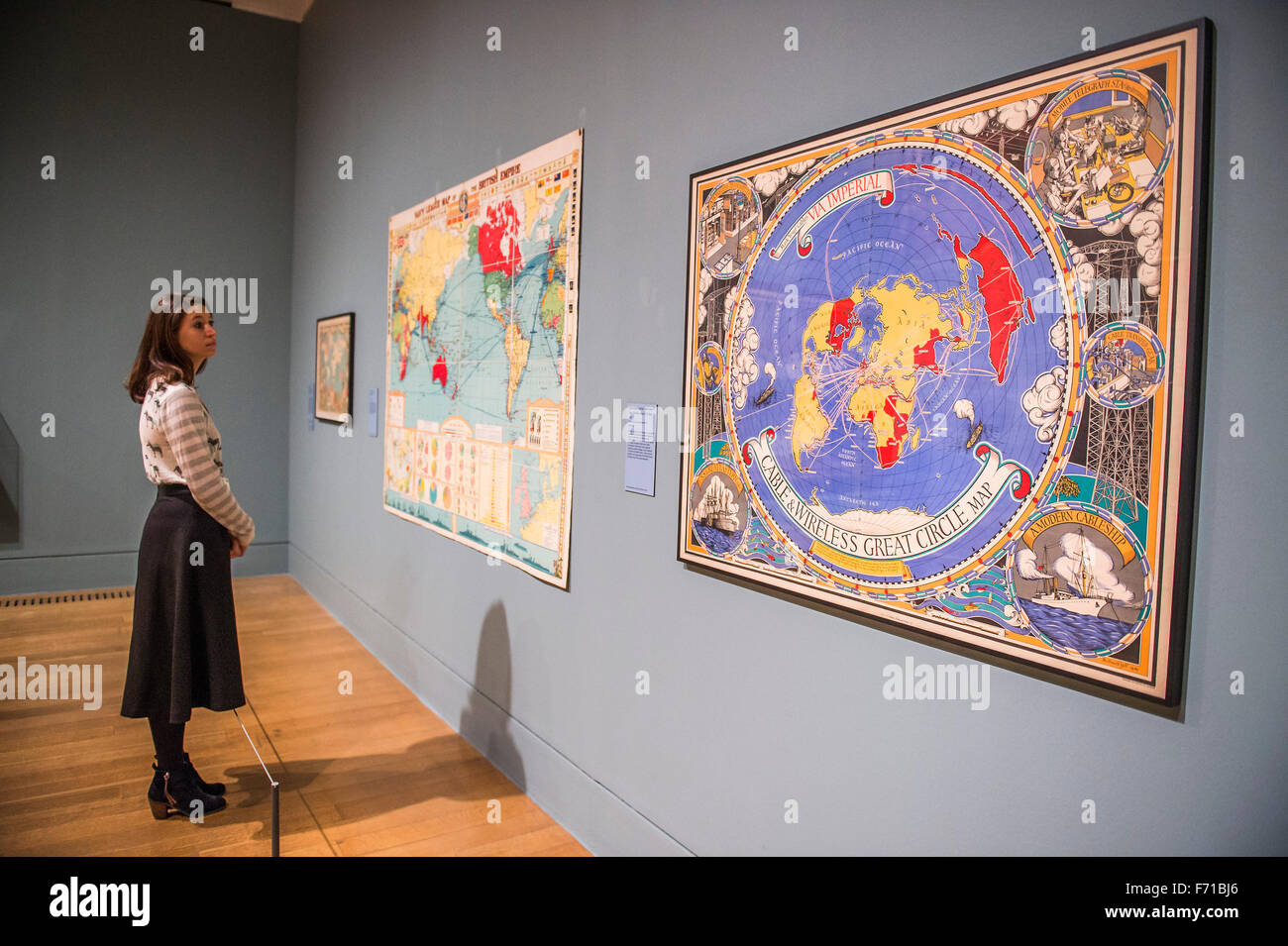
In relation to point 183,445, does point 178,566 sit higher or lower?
lower

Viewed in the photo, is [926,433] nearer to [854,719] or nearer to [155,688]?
[854,719]

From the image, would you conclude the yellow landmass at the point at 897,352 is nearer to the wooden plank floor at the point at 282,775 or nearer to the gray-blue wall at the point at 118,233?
the wooden plank floor at the point at 282,775

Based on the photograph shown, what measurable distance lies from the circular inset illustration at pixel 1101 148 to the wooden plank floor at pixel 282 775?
7.31 feet

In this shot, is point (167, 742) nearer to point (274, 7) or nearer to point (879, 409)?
point (879, 409)

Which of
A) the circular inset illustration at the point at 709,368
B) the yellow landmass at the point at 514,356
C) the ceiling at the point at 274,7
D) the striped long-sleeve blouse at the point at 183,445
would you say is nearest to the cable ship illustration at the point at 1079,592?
the circular inset illustration at the point at 709,368

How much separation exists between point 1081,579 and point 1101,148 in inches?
27.3

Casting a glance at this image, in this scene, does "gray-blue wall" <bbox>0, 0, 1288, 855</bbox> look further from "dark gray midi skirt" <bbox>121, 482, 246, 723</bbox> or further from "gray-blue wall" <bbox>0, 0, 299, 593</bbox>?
"gray-blue wall" <bbox>0, 0, 299, 593</bbox>

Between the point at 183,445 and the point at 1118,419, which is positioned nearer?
the point at 1118,419

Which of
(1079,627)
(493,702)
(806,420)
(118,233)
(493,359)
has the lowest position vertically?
(493,702)

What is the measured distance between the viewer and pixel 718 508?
2.14 m

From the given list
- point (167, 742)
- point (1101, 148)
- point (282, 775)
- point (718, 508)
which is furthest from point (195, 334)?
point (1101, 148)

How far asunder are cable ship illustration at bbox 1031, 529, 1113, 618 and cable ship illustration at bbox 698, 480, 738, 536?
79 centimetres

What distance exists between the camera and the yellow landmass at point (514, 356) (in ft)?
10.2

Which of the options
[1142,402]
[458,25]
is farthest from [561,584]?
[458,25]
